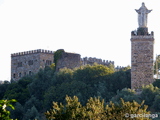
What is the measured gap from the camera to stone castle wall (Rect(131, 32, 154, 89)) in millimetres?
61656

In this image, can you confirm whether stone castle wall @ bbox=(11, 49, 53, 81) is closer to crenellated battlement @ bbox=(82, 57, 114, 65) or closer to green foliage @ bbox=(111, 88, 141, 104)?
crenellated battlement @ bbox=(82, 57, 114, 65)

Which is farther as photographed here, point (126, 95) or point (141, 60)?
point (141, 60)

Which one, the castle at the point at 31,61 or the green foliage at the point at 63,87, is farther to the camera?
the castle at the point at 31,61

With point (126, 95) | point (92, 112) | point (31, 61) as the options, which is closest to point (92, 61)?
point (31, 61)

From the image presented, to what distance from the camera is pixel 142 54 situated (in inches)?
2454

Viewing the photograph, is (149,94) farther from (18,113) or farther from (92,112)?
(92,112)

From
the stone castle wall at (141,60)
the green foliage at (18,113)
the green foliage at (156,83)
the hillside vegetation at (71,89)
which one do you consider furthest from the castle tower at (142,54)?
the green foliage at (18,113)

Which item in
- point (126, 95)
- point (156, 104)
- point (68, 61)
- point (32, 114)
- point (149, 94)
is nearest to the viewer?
point (156, 104)

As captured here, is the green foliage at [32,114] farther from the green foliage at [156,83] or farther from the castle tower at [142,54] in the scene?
the green foliage at [156,83]

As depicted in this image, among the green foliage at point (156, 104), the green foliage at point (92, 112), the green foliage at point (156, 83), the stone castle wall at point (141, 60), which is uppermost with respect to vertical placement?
the stone castle wall at point (141, 60)

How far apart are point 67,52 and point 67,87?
35.7 feet

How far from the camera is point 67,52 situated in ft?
247

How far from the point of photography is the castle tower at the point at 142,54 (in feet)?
202

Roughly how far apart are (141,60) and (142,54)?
63 centimetres
